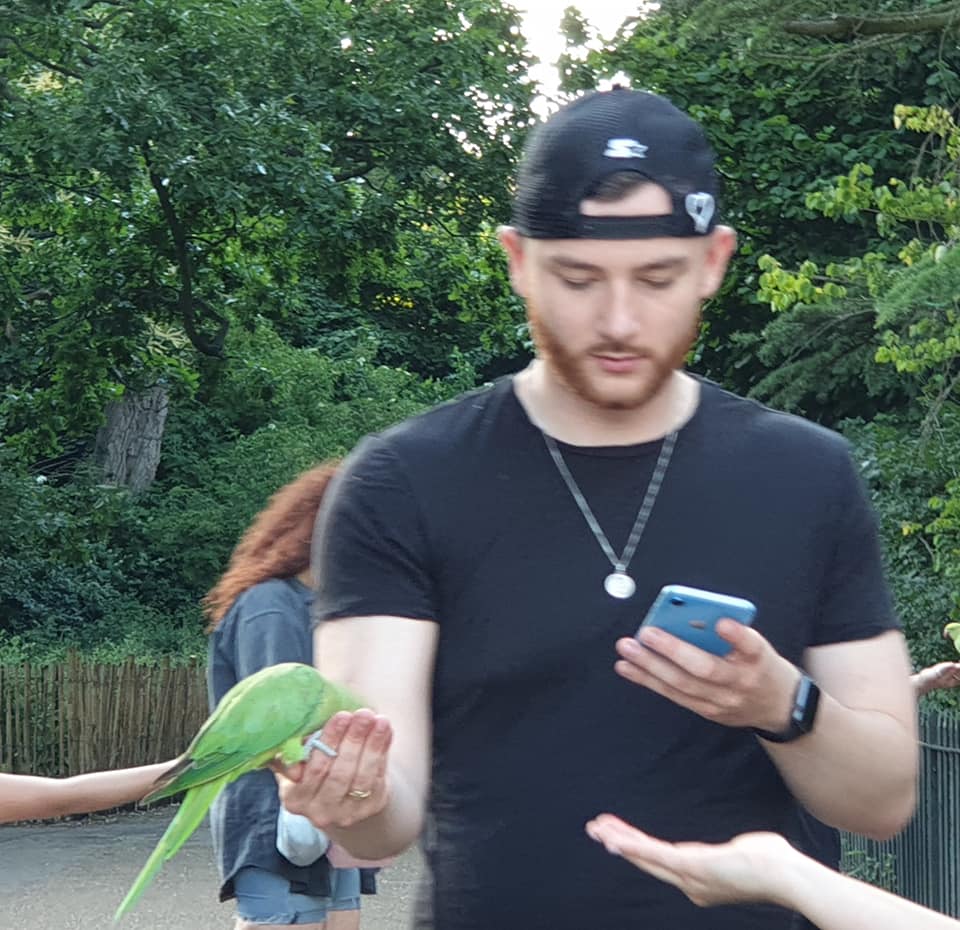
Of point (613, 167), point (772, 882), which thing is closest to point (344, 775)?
point (772, 882)

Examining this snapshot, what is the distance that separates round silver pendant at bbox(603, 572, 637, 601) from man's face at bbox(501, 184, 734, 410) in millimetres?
246

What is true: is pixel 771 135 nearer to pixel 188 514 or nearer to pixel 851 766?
pixel 188 514

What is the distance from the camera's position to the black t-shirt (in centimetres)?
248

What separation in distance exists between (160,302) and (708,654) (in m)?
19.0

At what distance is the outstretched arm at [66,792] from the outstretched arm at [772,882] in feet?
5.52

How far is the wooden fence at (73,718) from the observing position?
17688mm

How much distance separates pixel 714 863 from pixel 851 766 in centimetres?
39

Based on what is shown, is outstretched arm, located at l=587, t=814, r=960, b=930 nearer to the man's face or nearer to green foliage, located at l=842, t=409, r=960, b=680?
the man's face

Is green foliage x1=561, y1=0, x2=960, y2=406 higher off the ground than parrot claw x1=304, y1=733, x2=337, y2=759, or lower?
higher

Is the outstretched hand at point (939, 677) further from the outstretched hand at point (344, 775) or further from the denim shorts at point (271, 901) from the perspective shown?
the outstretched hand at point (344, 775)

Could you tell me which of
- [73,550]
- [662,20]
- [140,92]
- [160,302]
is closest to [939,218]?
[662,20]

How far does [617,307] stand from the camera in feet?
8.16

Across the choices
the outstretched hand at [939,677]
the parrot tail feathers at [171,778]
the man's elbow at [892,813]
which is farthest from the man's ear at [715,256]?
the outstretched hand at [939,677]

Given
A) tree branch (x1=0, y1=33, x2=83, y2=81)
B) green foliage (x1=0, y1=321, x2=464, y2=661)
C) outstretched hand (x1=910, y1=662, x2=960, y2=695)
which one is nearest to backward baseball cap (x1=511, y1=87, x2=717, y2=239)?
outstretched hand (x1=910, y1=662, x2=960, y2=695)
